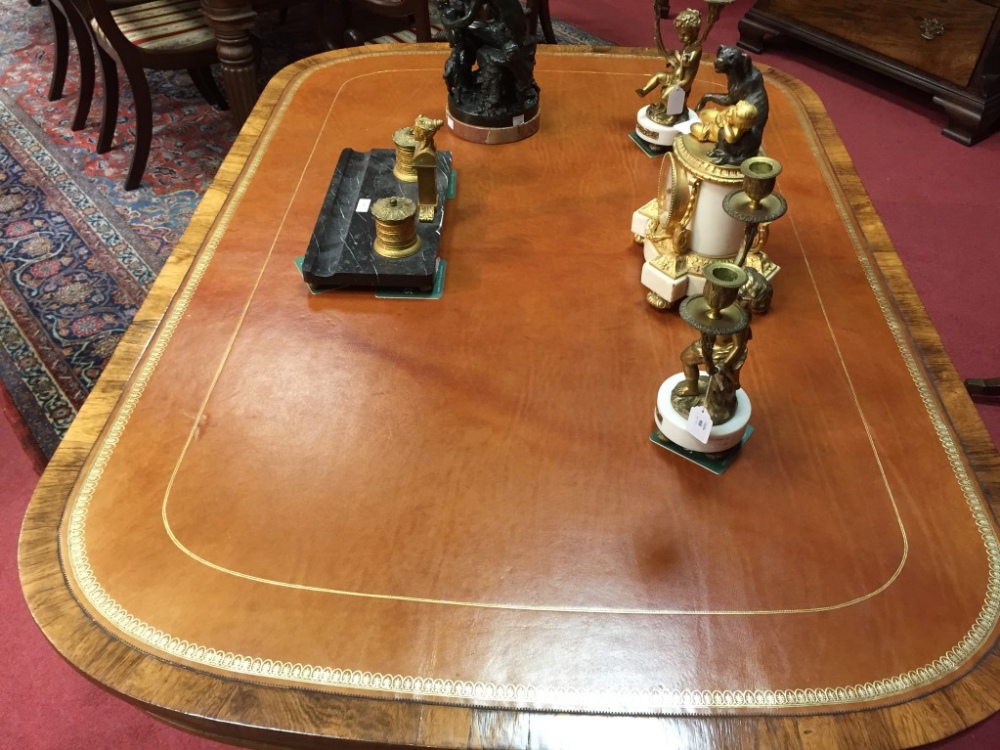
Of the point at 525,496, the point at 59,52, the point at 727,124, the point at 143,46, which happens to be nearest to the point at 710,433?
the point at 525,496

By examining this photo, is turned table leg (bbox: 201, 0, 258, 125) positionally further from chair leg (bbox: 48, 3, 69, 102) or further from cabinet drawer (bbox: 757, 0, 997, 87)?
cabinet drawer (bbox: 757, 0, 997, 87)

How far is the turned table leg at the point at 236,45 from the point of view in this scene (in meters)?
2.43

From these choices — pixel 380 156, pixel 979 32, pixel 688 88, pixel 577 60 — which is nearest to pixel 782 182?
pixel 688 88

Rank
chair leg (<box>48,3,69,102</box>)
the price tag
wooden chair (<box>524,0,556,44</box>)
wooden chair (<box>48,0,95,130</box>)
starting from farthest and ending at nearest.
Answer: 1. wooden chair (<box>524,0,556,44</box>)
2. chair leg (<box>48,3,69,102</box>)
3. wooden chair (<box>48,0,95,130</box>)
4. the price tag

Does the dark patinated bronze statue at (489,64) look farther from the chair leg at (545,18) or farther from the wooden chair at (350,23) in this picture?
the chair leg at (545,18)

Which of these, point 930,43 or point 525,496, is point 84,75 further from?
point 930,43

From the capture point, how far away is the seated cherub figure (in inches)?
45.5

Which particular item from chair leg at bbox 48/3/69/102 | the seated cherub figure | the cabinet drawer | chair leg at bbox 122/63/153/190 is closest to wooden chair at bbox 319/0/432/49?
chair leg at bbox 122/63/153/190

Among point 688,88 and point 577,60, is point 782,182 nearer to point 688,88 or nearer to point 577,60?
point 688,88

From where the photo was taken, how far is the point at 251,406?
3.75ft

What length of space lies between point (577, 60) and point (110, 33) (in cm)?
150

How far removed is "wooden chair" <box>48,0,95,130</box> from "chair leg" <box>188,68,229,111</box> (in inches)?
14.3

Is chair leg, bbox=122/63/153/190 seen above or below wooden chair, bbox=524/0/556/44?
below

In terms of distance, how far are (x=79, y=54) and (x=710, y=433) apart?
305cm
